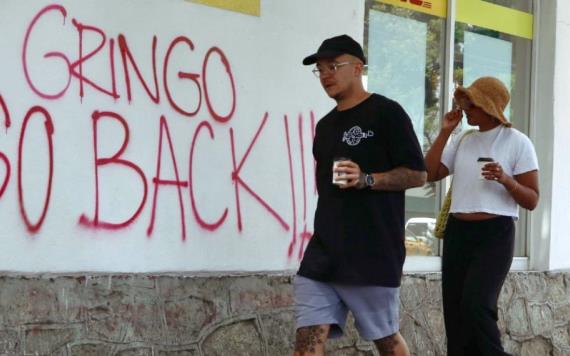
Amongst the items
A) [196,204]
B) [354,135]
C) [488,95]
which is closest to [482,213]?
[488,95]

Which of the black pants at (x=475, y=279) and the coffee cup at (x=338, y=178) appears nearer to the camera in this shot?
the coffee cup at (x=338, y=178)

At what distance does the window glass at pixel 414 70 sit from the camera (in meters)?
7.00

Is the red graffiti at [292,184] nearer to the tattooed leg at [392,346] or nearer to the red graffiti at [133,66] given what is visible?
the red graffiti at [133,66]

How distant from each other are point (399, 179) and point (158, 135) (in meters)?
1.55

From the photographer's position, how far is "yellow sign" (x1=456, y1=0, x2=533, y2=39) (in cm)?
766

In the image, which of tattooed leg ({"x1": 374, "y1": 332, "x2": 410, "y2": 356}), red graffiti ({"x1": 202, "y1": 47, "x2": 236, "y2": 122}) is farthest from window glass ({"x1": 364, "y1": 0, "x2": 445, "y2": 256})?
tattooed leg ({"x1": 374, "y1": 332, "x2": 410, "y2": 356})

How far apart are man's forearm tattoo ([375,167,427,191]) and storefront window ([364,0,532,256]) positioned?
8.46 feet

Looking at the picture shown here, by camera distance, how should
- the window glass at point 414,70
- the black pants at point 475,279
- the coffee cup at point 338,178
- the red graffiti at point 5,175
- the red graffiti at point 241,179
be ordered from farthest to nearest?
the window glass at point 414,70
the red graffiti at point 241,179
the black pants at point 475,279
the red graffiti at point 5,175
the coffee cup at point 338,178

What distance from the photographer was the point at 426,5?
24.1ft

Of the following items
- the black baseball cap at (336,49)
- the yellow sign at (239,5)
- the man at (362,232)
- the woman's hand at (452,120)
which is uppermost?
the yellow sign at (239,5)

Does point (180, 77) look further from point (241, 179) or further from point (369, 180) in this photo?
point (369, 180)

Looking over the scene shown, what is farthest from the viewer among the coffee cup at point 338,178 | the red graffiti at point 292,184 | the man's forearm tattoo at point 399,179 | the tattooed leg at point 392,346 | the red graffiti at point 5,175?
the red graffiti at point 292,184

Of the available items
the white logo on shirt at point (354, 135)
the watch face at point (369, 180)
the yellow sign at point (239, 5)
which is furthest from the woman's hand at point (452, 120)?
the yellow sign at point (239, 5)

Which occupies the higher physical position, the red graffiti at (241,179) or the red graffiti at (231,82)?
the red graffiti at (231,82)
